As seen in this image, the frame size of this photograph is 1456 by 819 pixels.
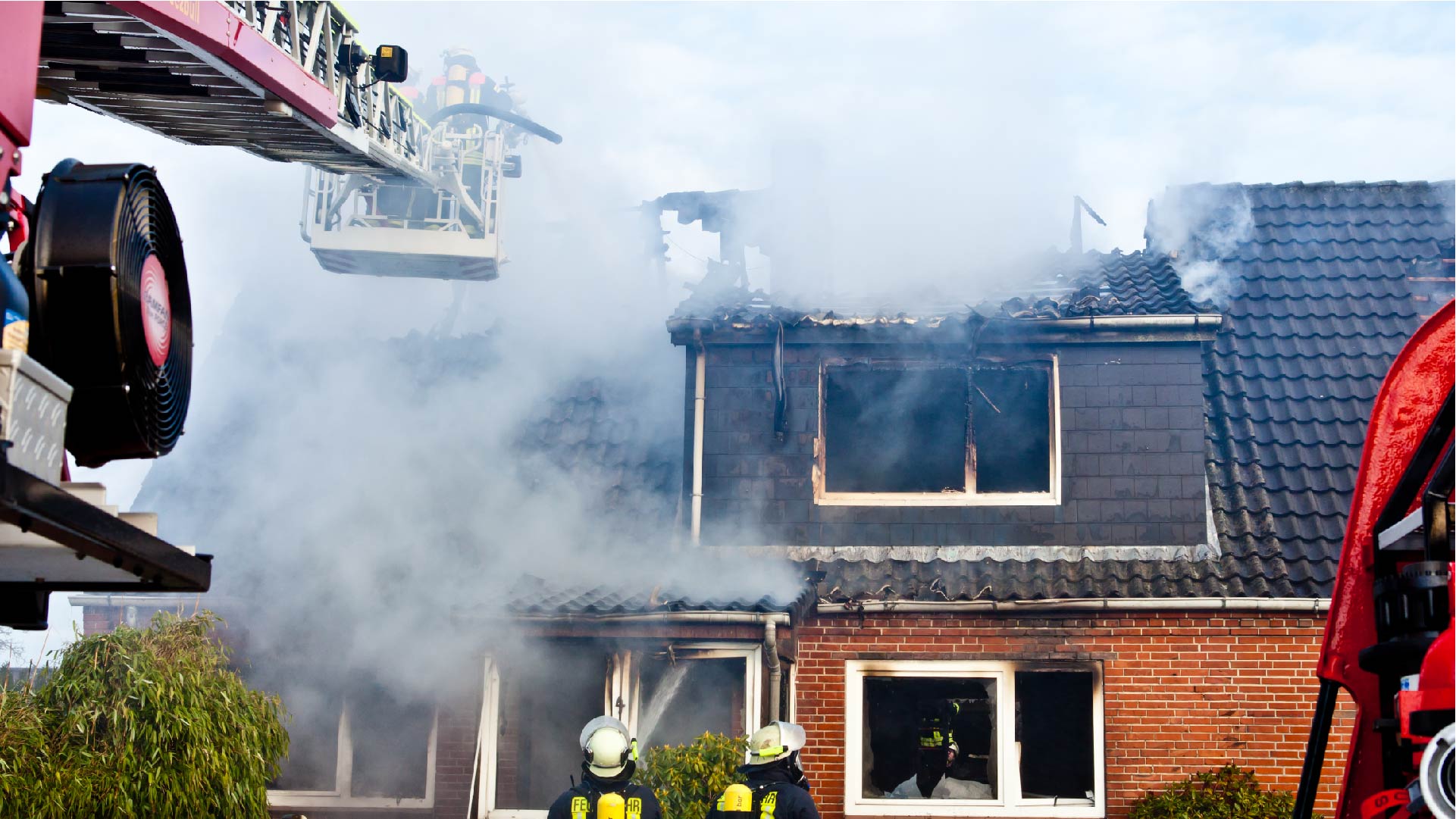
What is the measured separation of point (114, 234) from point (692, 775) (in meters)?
6.32

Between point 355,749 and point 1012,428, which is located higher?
point 1012,428

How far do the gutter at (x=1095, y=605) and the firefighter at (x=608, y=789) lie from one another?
370 cm

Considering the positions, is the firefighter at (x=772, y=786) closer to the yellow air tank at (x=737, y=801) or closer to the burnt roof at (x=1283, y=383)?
the yellow air tank at (x=737, y=801)

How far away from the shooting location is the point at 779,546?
10.9m

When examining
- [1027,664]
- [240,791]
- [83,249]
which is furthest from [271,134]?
[1027,664]

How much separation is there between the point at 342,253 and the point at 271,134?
23.4 ft

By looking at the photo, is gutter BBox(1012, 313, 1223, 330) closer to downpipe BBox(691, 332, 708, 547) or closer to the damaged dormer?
the damaged dormer

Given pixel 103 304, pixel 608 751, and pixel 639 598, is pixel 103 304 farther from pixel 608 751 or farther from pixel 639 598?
pixel 639 598

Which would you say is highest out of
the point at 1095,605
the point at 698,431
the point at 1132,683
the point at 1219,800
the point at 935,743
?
the point at 698,431

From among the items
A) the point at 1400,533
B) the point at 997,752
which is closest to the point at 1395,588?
the point at 1400,533

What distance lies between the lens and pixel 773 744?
22.5 ft

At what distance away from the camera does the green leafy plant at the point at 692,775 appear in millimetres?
8703

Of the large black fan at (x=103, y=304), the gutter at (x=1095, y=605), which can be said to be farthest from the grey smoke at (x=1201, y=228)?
the large black fan at (x=103, y=304)

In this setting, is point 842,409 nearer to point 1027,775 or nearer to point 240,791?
Result: point 1027,775
